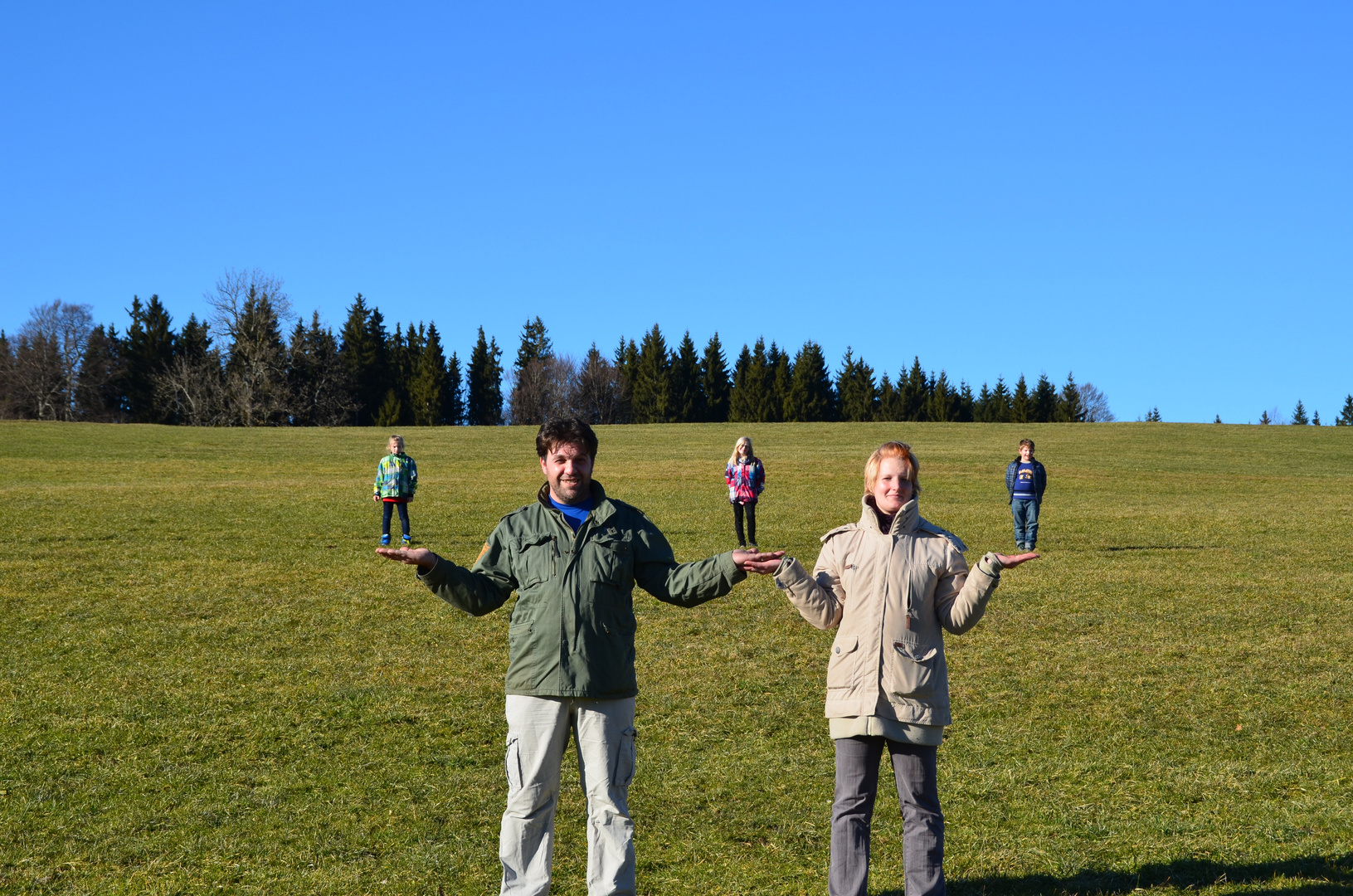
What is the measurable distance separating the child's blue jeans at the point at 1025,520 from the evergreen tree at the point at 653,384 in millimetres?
93045

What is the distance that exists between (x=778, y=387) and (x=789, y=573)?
106804 millimetres

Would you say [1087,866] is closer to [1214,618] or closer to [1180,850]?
[1180,850]

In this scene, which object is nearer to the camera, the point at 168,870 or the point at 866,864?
the point at 866,864

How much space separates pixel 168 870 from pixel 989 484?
109 ft

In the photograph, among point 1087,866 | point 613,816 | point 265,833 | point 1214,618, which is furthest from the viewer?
point 1214,618

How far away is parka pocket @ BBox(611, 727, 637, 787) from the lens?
476cm

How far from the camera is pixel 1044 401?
107188 millimetres

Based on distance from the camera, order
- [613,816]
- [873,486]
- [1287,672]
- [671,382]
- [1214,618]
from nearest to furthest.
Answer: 1. [613,816]
2. [873,486]
3. [1287,672]
4. [1214,618]
5. [671,382]

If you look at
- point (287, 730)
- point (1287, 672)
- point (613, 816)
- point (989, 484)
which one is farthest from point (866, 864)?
point (989, 484)

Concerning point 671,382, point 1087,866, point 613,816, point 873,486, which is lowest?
point 1087,866

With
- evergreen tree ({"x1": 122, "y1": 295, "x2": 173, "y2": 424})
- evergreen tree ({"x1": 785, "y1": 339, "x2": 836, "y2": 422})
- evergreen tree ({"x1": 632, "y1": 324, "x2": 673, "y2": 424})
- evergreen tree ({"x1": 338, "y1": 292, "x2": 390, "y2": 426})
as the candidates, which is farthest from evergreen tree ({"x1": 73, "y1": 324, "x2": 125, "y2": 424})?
evergreen tree ({"x1": 785, "y1": 339, "x2": 836, "y2": 422})

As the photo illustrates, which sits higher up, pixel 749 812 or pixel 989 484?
pixel 989 484

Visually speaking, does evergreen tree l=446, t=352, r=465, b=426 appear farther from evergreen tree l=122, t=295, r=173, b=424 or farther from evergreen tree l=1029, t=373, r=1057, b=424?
evergreen tree l=1029, t=373, r=1057, b=424

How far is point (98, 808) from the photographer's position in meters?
6.83
